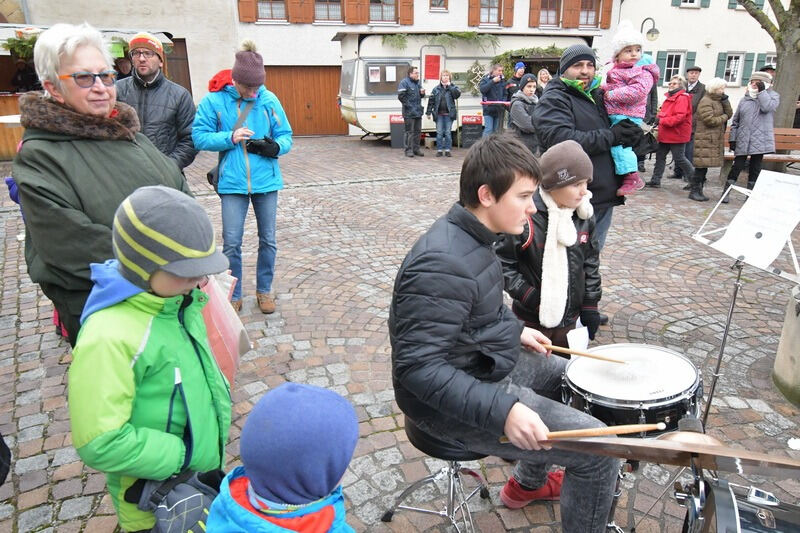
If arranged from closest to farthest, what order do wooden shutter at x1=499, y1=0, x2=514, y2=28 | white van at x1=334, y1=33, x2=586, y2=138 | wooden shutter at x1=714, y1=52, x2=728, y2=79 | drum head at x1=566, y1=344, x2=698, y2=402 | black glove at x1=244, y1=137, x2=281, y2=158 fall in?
drum head at x1=566, y1=344, x2=698, y2=402
black glove at x1=244, y1=137, x2=281, y2=158
white van at x1=334, y1=33, x2=586, y2=138
wooden shutter at x1=499, y1=0, x2=514, y2=28
wooden shutter at x1=714, y1=52, x2=728, y2=79

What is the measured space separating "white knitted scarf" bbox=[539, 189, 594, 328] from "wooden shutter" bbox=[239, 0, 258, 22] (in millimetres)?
18970

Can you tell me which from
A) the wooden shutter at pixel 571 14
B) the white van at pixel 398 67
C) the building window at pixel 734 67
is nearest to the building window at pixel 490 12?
the wooden shutter at pixel 571 14

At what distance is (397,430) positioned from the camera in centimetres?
336

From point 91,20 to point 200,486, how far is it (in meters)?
20.1

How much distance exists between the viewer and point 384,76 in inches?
599

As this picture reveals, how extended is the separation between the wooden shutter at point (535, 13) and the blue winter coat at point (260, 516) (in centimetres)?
2330

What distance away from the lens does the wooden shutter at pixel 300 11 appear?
64.3 ft

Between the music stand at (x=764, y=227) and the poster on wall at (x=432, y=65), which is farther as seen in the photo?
the poster on wall at (x=432, y=65)

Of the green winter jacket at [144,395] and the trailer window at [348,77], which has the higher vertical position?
the trailer window at [348,77]

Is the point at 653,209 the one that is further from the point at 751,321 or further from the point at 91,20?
the point at 91,20

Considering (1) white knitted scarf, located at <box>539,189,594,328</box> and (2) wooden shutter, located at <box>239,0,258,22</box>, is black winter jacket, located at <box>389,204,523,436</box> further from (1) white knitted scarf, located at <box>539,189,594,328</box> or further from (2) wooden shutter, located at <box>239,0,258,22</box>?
(2) wooden shutter, located at <box>239,0,258,22</box>

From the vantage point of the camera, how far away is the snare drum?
2.06m

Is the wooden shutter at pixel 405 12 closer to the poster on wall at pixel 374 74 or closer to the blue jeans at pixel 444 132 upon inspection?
the poster on wall at pixel 374 74

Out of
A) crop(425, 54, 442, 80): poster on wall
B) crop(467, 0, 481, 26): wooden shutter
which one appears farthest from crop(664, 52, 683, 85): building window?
crop(425, 54, 442, 80): poster on wall
